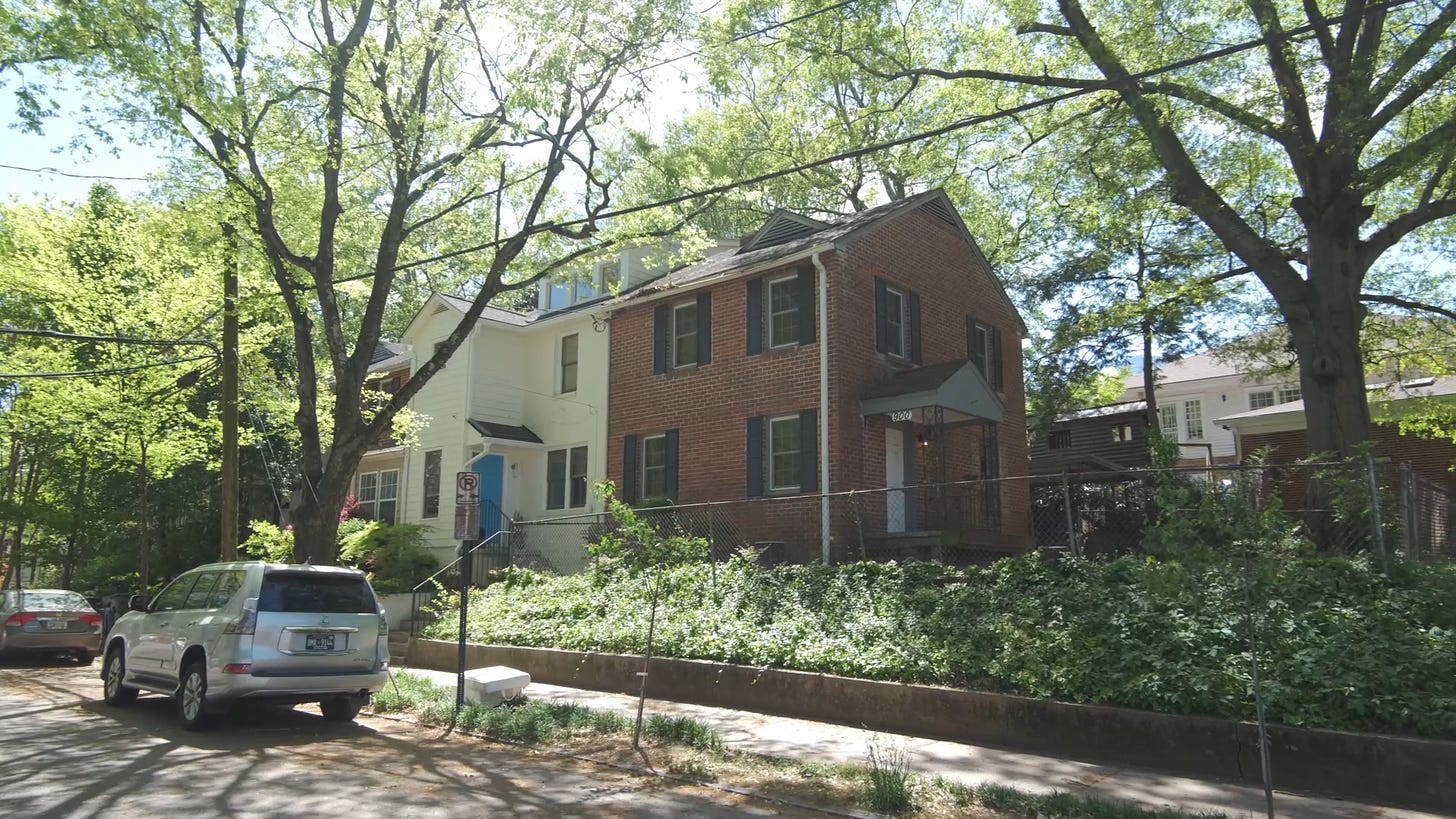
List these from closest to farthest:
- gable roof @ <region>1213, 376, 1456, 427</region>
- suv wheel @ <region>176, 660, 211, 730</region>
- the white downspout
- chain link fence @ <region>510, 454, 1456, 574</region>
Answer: suv wheel @ <region>176, 660, 211, 730</region>, chain link fence @ <region>510, 454, 1456, 574</region>, the white downspout, gable roof @ <region>1213, 376, 1456, 427</region>

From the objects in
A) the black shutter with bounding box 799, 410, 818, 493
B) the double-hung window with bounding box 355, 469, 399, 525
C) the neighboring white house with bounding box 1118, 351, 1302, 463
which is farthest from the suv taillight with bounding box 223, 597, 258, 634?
the neighboring white house with bounding box 1118, 351, 1302, 463

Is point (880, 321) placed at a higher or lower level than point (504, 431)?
higher

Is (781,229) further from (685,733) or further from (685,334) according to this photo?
(685,733)

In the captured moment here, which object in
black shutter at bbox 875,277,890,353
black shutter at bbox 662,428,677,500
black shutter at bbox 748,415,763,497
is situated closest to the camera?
black shutter at bbox 748,415,763,497

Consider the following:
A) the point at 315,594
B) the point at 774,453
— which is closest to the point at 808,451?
the point at 774,453

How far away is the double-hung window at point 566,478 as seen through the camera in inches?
827

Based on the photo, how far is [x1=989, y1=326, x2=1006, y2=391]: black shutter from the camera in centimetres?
2169

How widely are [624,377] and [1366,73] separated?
1375cm

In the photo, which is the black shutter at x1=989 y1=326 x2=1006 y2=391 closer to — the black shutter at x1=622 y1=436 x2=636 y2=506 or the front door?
the front door

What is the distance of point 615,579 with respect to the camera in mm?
14844

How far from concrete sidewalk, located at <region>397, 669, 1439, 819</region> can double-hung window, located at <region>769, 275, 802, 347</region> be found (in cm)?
841

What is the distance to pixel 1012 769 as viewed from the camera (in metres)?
7.72

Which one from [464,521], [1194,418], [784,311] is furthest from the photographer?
[1194,418]

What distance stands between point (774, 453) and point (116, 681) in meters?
10.5
